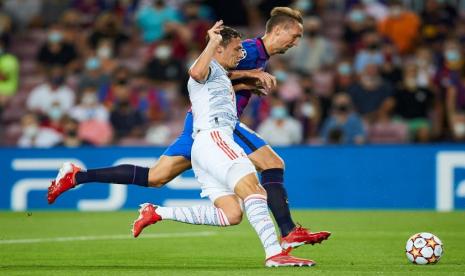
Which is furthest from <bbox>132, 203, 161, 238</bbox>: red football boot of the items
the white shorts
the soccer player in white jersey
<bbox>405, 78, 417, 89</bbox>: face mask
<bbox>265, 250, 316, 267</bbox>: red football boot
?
<bbox>405, 78, 417, 89</bbox>: face mask

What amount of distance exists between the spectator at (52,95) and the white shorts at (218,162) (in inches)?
425

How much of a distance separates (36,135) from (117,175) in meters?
8.91

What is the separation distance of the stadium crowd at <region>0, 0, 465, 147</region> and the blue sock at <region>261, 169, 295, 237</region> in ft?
27.0

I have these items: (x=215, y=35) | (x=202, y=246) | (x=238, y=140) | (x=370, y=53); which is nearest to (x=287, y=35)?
(x=238, y=140)

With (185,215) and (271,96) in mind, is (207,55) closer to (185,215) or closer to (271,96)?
(185,215)

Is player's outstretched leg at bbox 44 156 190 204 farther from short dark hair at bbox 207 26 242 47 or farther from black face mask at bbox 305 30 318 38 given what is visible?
black face mask at bbox 305 30 318 38

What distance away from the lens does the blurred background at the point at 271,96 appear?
16.8 metres

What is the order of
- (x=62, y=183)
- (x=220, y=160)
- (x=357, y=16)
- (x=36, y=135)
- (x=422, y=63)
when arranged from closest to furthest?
(x=220, y=160), (x=62, y=183), (x=36, y=135), (x=422, y=63), (x=357, y=16)

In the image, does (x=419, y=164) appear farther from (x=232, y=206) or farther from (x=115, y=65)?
(x=232, y=206)

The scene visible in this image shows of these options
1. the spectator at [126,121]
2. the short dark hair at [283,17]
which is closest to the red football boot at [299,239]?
the short dark hair at [283,17]

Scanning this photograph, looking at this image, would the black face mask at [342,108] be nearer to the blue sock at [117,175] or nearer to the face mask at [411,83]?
the face mask at [411,83]

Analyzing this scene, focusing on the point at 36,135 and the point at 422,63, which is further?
the point at 422,63

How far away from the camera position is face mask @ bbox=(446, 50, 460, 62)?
61.4ft

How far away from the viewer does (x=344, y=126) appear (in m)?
17.8
